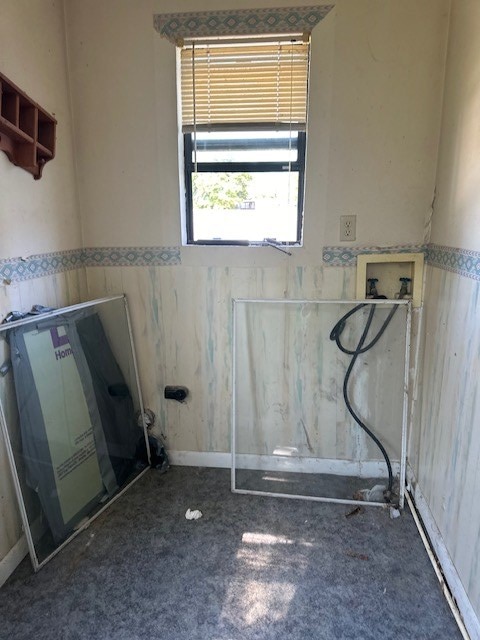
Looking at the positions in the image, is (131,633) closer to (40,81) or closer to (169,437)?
(169,437)

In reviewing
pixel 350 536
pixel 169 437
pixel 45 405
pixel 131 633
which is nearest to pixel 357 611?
pixel 350 536

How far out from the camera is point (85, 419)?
Answer: 1.93 meters

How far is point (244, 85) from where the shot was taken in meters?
1.96

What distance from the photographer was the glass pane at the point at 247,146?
2.02m

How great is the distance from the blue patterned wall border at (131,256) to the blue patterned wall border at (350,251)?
0.77 m

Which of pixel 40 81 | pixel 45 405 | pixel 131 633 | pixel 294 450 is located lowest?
pixel 131 633

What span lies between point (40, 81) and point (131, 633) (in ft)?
7.24

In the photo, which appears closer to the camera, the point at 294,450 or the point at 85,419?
the point at 85,419

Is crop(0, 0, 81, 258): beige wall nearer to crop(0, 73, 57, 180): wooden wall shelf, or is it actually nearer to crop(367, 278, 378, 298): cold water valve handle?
crop(0, 73, 57, 180): wooden wall shelf

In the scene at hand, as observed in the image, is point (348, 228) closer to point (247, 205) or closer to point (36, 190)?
point (247, 205)

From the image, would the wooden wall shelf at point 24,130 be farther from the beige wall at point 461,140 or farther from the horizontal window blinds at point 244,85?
the beige wall at point 461,140

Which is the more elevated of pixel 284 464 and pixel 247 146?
pixel 247 146

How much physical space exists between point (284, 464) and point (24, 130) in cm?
205

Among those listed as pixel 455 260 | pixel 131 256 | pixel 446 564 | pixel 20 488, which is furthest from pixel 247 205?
pixel 446 564
